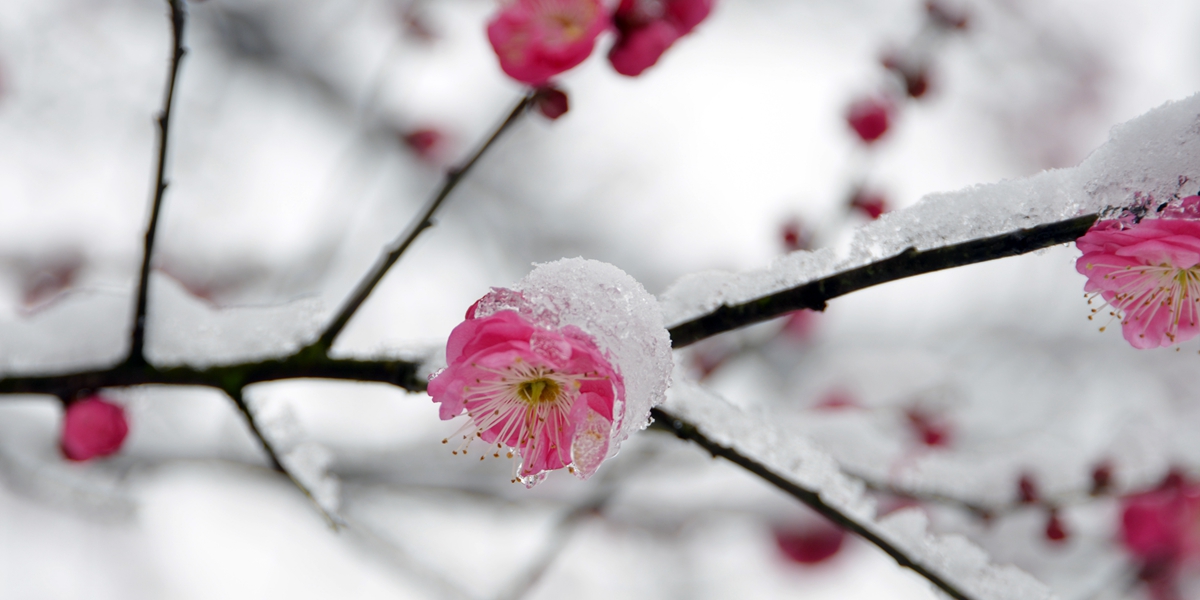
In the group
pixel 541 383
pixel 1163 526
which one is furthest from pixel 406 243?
pixel 1163 526

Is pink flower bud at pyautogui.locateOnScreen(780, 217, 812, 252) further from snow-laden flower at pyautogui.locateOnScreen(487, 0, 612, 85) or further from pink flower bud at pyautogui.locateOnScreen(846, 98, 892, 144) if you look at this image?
snow-laden flower at pyautogui.locateOnScreen(487, 0, 612, 85)

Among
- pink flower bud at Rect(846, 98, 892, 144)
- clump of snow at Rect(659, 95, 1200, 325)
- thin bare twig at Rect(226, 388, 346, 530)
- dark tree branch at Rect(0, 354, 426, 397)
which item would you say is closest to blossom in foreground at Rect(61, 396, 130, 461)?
dark tree branch at Rect(0, 354, 426, 397)

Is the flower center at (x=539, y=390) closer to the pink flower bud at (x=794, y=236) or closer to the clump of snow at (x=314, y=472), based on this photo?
the clump of snow at (x=314, y=472)

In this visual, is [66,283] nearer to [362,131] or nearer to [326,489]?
[362,131]

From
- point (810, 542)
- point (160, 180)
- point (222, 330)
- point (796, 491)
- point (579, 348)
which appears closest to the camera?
point (579, 348)

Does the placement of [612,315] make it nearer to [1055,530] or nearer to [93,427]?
[93,427]

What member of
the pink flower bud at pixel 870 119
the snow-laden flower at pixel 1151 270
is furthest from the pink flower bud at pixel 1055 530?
the pink flower bud at pixel 870 119
